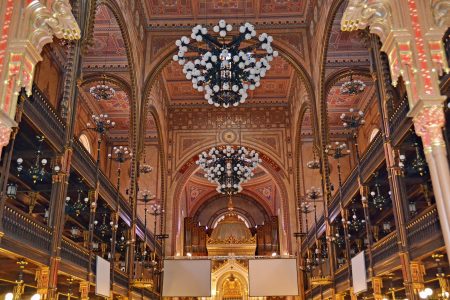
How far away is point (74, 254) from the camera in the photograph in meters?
11.0

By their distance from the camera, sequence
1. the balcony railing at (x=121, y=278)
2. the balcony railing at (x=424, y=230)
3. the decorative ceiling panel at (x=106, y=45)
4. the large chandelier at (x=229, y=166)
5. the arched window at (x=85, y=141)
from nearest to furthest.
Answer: the balcony railing at (x=424, y=230) < the balcony railing at (x=121, y=278) < the decorative ceiling panel at (x=106, y=45) < the large chandelier at (x=229, y=166) < the arched window at (x=85, y=141)

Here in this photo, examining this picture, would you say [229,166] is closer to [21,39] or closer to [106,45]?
→ [106,45]

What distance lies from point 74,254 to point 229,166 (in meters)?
7.24

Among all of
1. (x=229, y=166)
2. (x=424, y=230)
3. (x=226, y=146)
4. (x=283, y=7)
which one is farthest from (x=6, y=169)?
(x=283, y=7)

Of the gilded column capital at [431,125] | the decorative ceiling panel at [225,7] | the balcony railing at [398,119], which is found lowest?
the gilded column capital at [431,125]

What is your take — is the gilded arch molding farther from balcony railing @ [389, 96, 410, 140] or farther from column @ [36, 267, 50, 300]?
column @ [36, 267, 50, 300]

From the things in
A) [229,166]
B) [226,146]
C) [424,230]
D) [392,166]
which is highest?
[226,146]

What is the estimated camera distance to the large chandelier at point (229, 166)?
55.2ft

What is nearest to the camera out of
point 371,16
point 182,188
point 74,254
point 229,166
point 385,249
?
point 371,16

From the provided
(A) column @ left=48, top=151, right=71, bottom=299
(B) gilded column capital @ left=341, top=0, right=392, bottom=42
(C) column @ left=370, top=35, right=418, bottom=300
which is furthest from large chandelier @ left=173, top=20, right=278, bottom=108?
(B) gilded column capital @ left=341, top=0, right=392, bottom=42

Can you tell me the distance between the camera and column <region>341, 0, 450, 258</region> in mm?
5297

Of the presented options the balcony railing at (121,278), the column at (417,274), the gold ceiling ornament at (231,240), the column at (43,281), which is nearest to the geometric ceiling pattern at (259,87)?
the gold ceiling ornament at (231,240)

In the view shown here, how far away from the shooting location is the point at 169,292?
20766mm

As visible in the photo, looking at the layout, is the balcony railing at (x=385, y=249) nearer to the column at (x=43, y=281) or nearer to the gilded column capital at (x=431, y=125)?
the gilded column capital at (x=431, y=125)
